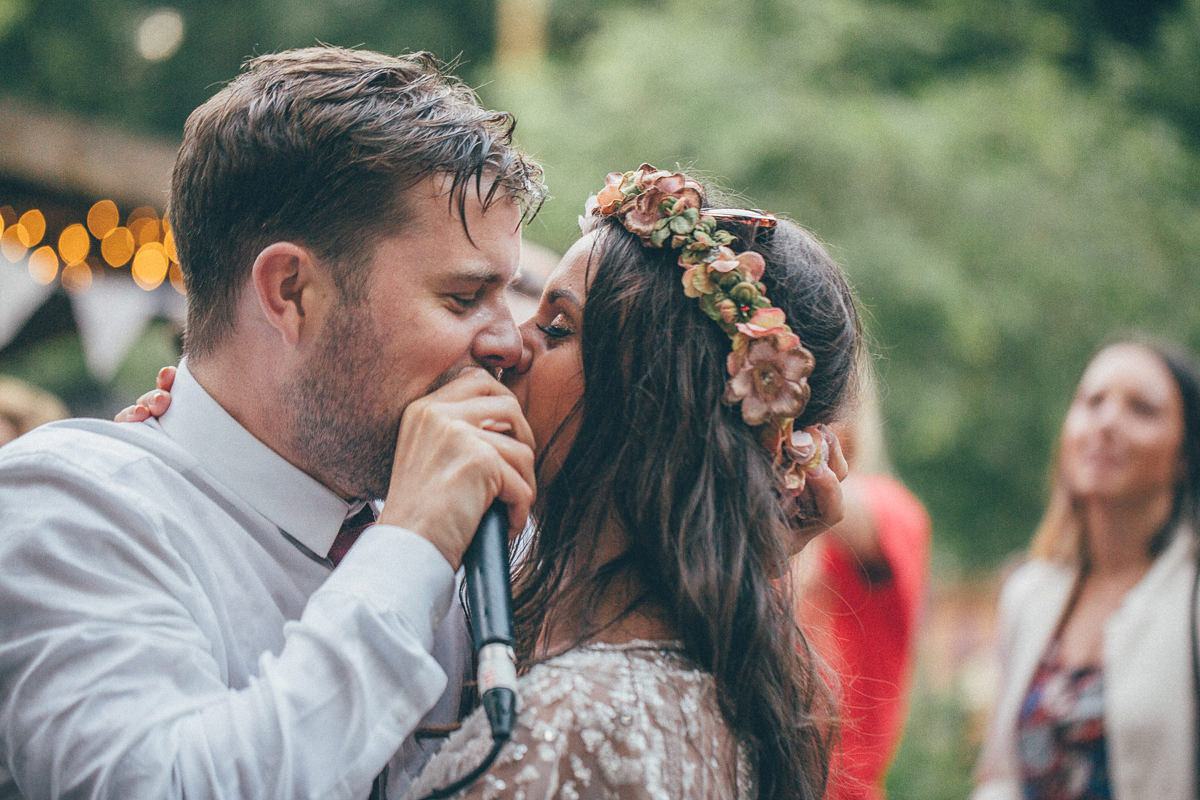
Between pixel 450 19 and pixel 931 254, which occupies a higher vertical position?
pixel 450 19

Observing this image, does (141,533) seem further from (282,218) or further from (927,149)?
(927,149)

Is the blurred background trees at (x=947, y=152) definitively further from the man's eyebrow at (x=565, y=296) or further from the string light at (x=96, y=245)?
the man's eyebrow at (x=565, y=296)

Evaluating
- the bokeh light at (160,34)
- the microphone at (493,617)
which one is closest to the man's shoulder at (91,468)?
the microphone at (493,617)

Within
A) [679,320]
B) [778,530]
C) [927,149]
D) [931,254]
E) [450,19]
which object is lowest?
[778,530]

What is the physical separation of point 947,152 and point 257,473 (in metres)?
7.20

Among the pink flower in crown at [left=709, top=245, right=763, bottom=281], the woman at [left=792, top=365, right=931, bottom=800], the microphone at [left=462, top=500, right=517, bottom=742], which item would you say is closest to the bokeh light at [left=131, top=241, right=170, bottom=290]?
the woman at [left=792, top=365, right=931, bottom=800]

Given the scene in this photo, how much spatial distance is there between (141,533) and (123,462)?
0.53ft

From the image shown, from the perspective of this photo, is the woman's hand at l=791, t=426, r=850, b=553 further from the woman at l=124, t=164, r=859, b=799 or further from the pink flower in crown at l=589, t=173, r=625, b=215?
the pink flower in crown at l=589, t=173, r=625, b=215

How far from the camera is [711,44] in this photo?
798 cm

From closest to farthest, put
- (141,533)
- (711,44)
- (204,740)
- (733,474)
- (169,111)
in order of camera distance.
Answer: (204,740)
(141,533)
(733,474)
(711,44)
(169,111)

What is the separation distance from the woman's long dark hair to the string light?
22.0 feet

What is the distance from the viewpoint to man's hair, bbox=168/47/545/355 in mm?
2113

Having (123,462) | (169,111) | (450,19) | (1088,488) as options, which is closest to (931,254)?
(1088,488)

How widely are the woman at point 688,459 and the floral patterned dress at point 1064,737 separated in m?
2.01
